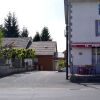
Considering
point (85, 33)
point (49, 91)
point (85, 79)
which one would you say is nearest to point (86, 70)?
point (85, 33)

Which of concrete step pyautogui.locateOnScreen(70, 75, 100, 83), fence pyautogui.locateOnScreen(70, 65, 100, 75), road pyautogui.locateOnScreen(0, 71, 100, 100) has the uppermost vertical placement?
fence pyautogui.locateOnScreen(70, 65, 100, 75)

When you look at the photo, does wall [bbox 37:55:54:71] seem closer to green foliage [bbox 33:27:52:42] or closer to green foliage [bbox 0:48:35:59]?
green foliage [bbox 0:48:35:59]

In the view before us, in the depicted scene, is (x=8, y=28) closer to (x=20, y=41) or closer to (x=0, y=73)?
(x=20, y=41)

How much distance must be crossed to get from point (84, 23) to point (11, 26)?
216 ft

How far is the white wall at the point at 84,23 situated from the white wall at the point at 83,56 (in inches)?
35.3

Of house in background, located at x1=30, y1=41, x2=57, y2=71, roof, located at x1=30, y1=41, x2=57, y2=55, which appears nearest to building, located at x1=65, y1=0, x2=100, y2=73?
house in background, located at x1=30, y1=41, x2=57, y2=71

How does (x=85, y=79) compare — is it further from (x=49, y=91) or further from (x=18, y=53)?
(x=18, y=53)

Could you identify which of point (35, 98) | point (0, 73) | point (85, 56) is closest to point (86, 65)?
Answer: point (85, 56)

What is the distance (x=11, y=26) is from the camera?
10194cm

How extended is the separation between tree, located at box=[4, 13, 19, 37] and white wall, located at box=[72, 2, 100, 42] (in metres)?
65.0

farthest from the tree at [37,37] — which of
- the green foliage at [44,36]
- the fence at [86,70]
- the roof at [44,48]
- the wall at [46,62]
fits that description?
the fence at [86,70]

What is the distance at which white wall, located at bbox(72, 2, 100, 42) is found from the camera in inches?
1468

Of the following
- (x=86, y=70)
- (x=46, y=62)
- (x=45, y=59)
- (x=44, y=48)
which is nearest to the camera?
(x=86, y=70)

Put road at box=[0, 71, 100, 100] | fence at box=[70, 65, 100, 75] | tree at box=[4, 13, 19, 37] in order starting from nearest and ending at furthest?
road at box=[0, 71, 100, 100] → fence at box=[70, 65, 100, 75] → tree at box=[4, 13, 19, 37]
